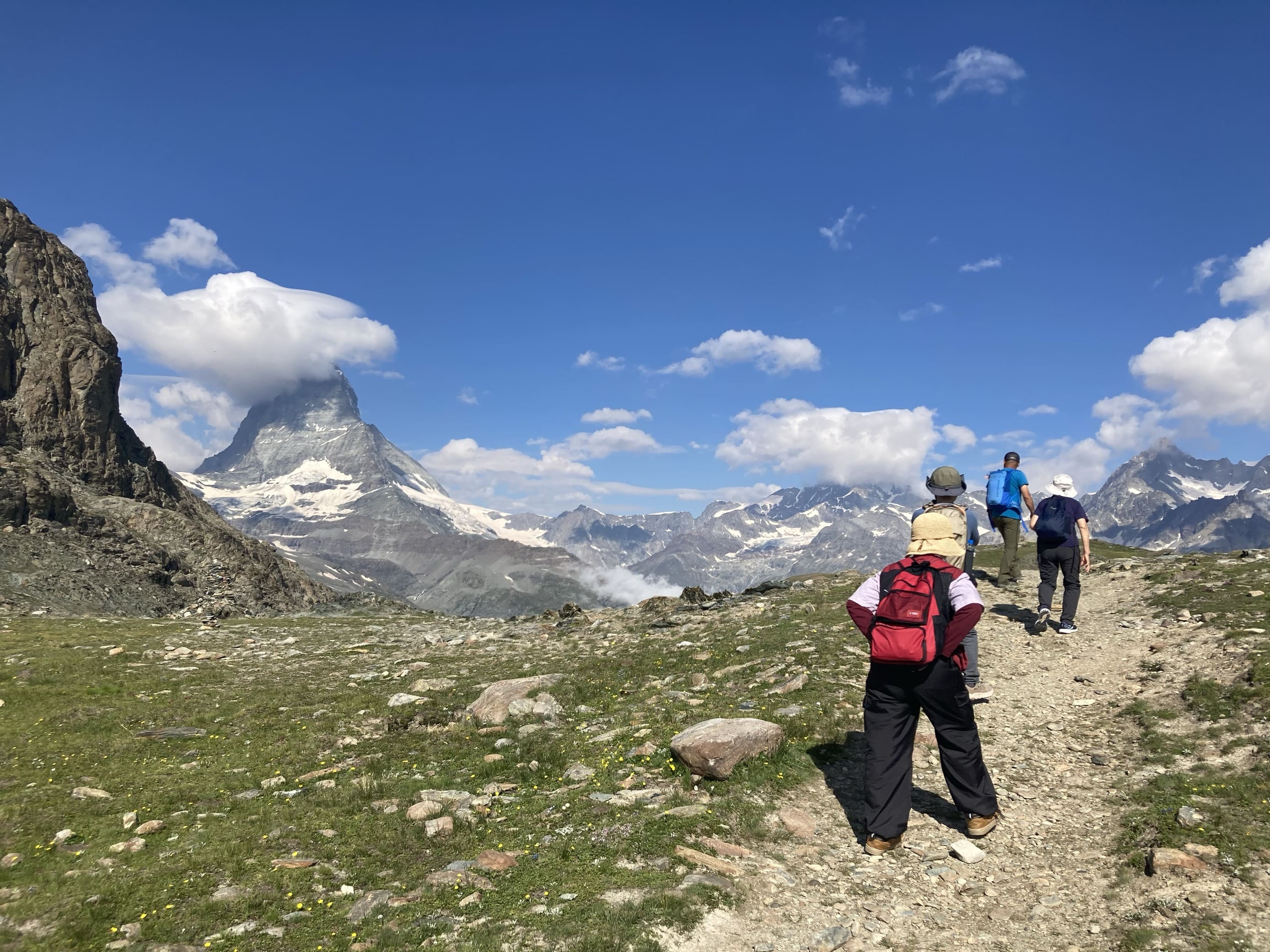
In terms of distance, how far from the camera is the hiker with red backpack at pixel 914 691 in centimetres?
970

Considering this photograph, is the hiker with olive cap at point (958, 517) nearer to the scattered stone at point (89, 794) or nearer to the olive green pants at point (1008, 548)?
the olive green pants at point (1008, 548)

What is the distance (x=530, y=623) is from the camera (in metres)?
35.9

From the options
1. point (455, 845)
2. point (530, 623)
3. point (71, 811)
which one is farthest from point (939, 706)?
point (530, 623)

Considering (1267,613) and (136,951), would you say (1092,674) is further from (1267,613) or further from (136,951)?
(136,951)

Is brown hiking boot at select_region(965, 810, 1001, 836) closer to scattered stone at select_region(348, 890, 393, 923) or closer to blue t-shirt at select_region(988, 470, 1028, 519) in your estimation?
scattered stone at select_region(348, 890, 393, 923)

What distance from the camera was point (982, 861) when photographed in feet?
31.2

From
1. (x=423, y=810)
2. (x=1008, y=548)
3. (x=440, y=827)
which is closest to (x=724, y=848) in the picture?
(x=440, y=827)

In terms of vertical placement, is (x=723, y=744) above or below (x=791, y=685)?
below

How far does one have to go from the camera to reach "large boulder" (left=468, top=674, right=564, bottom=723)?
16.9 m

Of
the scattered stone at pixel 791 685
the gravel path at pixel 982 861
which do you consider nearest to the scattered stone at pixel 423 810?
the gravel path at pixel 982 861

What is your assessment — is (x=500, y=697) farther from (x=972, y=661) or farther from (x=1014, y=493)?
(x=1014, y=493)

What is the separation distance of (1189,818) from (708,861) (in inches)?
264

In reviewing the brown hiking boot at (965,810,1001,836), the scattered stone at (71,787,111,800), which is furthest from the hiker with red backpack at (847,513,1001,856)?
the scattered stone at (71,787,111,800)

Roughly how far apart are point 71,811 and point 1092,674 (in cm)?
2227
